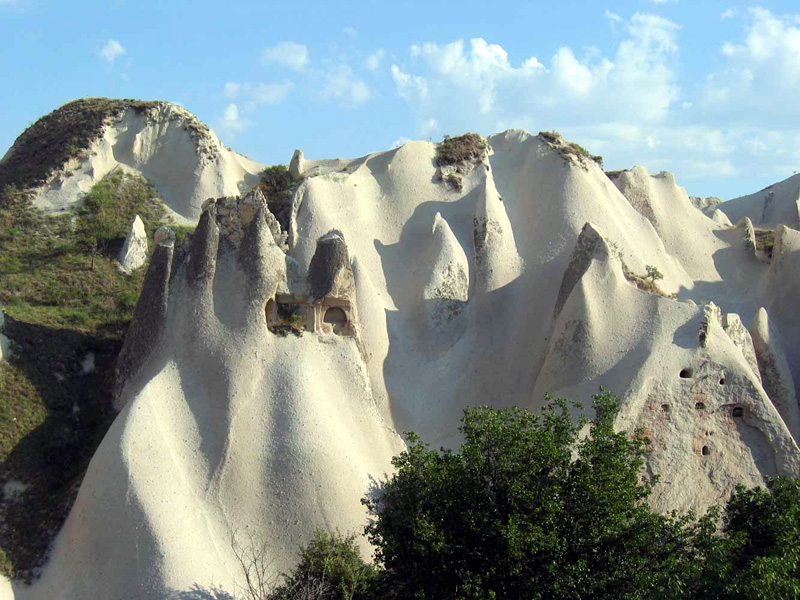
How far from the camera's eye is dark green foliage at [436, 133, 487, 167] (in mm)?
34062

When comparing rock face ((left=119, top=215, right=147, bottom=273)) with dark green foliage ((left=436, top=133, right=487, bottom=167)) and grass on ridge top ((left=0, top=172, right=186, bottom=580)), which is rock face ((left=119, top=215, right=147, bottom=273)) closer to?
grass on ridge top ((left=0, top=172, right=186, bottom=580))

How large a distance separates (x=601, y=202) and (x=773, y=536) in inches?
695

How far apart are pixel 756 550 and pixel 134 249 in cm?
2329

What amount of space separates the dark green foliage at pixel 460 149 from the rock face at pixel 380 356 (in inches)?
77.9

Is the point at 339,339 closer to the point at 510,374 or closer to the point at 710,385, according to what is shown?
the point at 510,374

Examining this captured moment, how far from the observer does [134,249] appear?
3145 centimetres

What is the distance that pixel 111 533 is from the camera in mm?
19688

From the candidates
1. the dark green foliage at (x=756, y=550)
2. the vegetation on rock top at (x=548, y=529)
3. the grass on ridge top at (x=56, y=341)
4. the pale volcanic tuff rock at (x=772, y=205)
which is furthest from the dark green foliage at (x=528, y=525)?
the pale volcanic tuff rock at (x=772, y=205)

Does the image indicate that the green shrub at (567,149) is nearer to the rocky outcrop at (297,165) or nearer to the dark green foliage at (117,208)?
the rocky outcrop at (297,165)

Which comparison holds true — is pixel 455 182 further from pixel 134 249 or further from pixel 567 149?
pixel 134 249

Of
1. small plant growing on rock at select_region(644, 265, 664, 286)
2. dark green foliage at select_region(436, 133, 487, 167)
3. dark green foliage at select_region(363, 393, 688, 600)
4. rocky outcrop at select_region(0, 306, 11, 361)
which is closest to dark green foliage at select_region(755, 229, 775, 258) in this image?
small plant growing on rock at select_region(644, 265, 664, 286)

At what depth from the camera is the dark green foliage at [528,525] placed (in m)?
15.2

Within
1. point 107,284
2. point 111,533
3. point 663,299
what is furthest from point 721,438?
point 107,284

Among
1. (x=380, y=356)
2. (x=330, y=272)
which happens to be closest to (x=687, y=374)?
(x=380, y=356)
